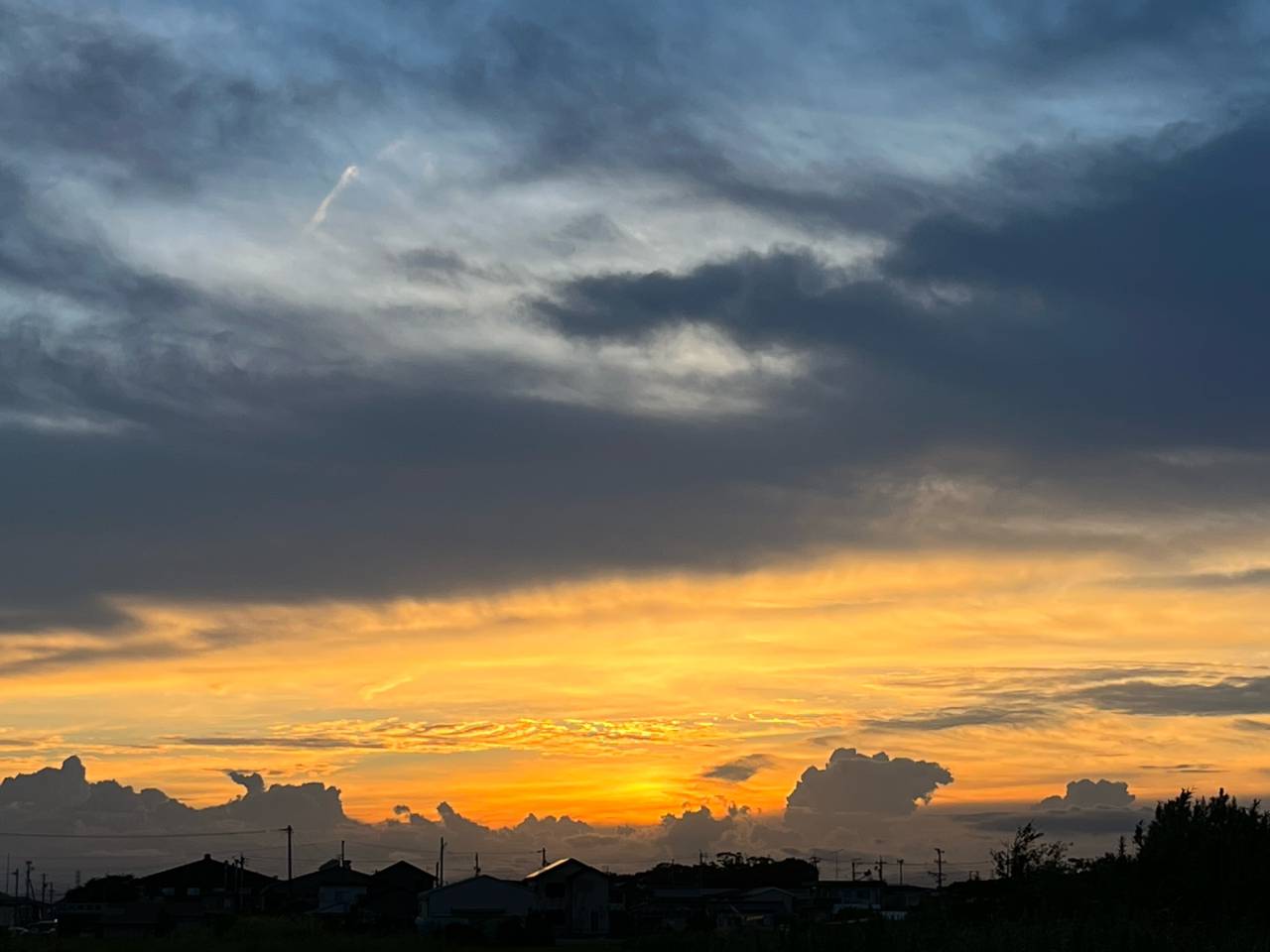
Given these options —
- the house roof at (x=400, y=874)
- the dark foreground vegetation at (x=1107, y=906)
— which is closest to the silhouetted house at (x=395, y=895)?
the house roof at (x=400, y=874)

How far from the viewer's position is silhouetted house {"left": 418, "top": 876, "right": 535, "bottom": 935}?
12575 cm

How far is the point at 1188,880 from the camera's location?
51.4 m

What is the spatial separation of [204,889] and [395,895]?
117 feet

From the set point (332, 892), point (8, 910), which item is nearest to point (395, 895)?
point (332, 892)

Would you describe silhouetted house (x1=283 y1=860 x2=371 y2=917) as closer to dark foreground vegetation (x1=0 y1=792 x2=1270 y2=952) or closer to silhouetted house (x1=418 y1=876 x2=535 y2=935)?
silhouetted house (x1=418 y1=876 x2=535 y2=935)

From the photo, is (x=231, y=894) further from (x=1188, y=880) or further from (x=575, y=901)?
(x=1188, y=880)

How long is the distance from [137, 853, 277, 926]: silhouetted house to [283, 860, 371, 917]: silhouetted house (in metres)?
4.21

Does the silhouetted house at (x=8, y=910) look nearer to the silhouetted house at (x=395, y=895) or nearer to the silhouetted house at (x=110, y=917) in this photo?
the silhouetted house at (x=110, y=917)

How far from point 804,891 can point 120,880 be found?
274 feet

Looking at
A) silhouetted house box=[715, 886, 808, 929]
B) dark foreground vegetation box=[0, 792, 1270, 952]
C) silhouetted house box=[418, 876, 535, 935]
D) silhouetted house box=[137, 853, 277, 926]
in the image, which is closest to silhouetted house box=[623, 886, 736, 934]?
silhouetted house box=[715, 886, 808, 929]

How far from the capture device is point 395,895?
473 feet

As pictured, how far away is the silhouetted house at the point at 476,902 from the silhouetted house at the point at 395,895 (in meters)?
5.16

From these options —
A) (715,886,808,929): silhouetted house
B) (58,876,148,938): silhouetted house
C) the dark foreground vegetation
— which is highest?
the dark foreground vegetation

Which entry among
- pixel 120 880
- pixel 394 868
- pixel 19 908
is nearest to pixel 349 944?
pixel 394 868
